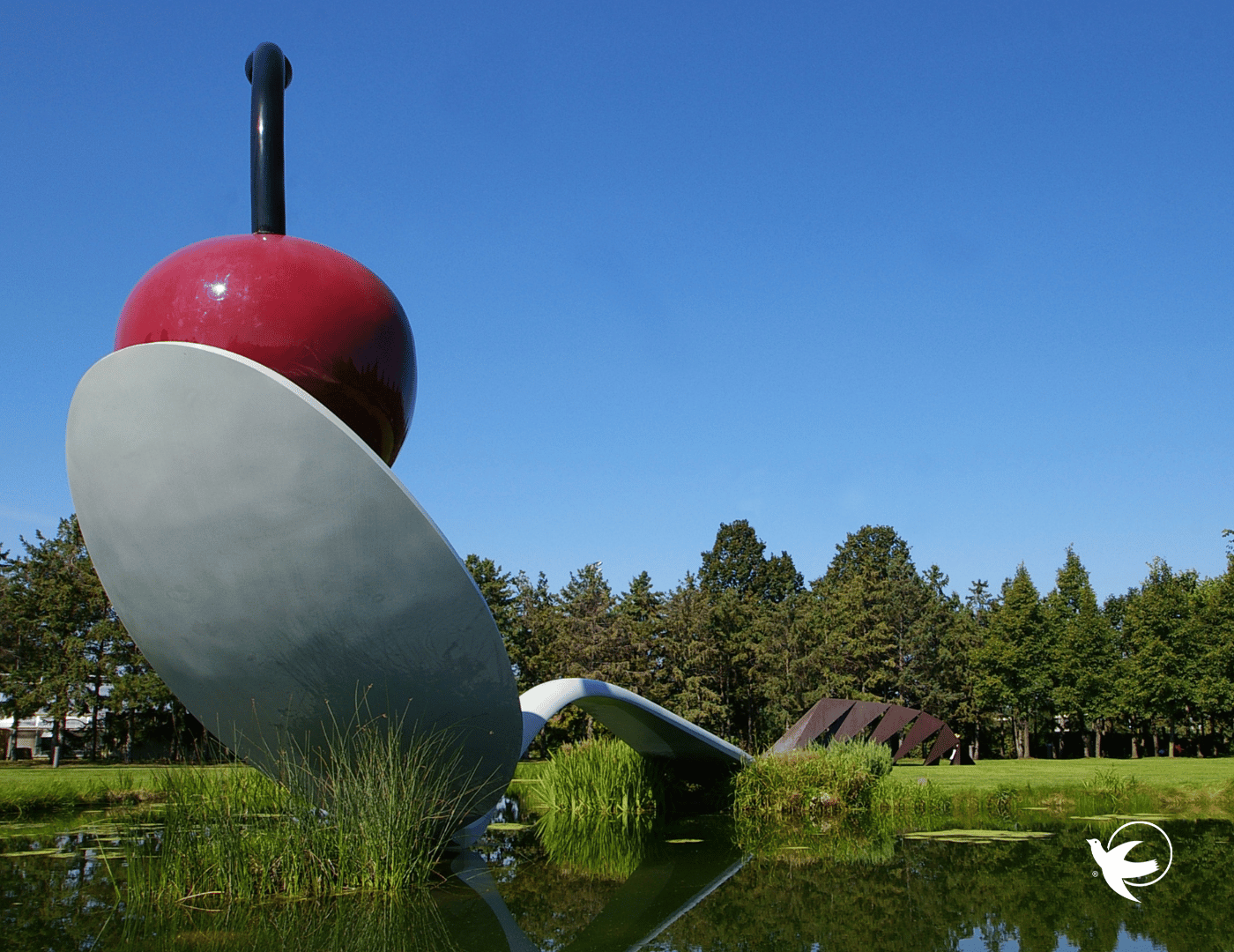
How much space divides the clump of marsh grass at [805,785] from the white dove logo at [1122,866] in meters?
2.85

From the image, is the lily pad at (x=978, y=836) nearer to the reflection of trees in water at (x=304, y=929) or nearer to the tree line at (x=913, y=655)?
the reflection of trees in water at (x=304, y=929)

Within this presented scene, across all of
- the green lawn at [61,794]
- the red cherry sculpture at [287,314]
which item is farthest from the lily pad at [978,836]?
the green lawn at [61,794]

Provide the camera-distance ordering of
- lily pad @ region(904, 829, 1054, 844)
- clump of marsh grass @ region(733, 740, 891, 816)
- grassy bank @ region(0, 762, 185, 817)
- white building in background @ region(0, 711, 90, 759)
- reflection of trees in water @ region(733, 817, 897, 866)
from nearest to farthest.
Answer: reflection of trees in water @ region(733, 817, 897, 866)
lily pad @ region(904, 829, 1054, 844)
clump of marsh grass @ region(733, 740, 891, 816)
grassy bank @ region(0, 762, 185, 817)
white building in background @ region(0, 711, 90, 759)

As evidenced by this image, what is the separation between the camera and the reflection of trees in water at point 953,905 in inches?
179

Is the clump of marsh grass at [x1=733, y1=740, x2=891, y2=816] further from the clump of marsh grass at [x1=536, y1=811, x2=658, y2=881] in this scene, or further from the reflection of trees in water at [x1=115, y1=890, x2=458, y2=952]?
the reflection of trees in water at [x1=115, y1=890, x2=458, y2=952]

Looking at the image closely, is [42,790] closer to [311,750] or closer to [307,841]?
[311,750]

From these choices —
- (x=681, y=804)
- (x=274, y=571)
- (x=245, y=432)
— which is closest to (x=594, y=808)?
(x=681, y=804)

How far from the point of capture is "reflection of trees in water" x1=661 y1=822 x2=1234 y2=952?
454 cm

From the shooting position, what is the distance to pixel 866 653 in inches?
1230

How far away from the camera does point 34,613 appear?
80.1 feet

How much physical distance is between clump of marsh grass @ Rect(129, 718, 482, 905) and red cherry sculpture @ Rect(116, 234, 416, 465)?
2.06 meters

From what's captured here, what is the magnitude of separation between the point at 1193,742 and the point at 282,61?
36.2 m

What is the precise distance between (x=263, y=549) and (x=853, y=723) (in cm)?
1304

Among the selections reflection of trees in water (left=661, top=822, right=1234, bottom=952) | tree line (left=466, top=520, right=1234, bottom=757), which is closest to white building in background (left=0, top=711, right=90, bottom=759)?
tree line (left=466, top=520, right=1234, bottom=757)
